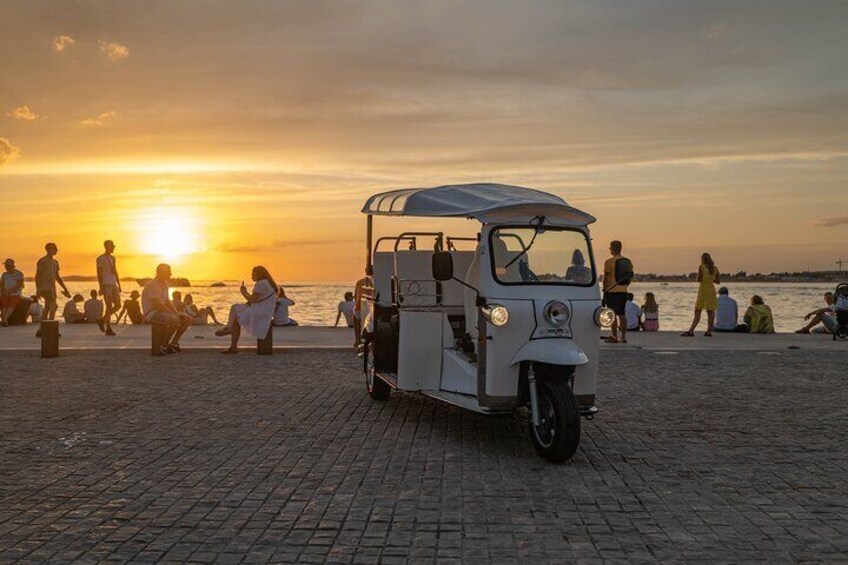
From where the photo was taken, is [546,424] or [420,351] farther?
[420,351]

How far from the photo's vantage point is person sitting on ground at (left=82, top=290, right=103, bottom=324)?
25.5 meters

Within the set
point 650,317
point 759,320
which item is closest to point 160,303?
point 650,317

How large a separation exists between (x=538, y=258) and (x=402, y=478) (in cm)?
279

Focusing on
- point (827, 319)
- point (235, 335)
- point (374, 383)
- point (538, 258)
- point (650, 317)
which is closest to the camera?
point (538, 258)

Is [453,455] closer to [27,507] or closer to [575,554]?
[575,554]

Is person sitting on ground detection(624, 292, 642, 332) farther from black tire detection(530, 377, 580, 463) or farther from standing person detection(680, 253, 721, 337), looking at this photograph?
black tire detection(530, 377, 580, 463)

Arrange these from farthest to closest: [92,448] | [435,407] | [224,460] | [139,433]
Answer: [435,407] < [139,433] < [92,448] < [224,460]

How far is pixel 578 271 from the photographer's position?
351 inches

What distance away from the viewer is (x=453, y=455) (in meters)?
8.20

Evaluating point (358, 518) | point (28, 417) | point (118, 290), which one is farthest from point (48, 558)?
point (118, 290)

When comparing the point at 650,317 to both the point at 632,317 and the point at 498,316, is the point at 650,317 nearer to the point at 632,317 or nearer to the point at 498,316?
the point at 632,317

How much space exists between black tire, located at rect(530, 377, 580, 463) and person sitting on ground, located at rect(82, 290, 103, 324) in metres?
19.9

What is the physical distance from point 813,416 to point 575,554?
617 cm

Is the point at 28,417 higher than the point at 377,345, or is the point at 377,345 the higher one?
the point at 377,345
